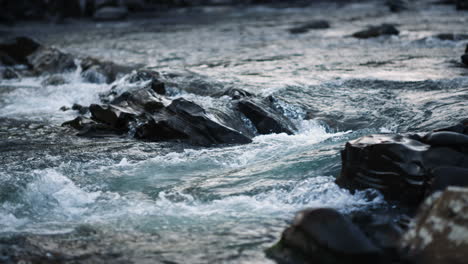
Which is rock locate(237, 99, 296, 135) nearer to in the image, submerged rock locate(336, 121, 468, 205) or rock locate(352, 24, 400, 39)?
submerged rock locate(336, 121, 468, 205)

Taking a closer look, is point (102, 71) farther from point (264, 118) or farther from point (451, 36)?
point (451, 36)

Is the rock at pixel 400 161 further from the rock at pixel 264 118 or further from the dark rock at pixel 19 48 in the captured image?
the dark rock at pixel 19 48

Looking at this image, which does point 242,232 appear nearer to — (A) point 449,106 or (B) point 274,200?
(B) point 274,200

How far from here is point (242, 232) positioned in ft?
17.2

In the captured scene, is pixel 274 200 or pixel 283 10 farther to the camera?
pixel 283 10

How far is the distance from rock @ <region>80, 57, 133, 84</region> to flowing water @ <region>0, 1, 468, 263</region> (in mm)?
341

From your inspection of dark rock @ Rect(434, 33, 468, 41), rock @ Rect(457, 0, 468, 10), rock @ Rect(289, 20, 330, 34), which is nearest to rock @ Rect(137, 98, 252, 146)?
dark rock @ Rect(434, 33, 468, 41)

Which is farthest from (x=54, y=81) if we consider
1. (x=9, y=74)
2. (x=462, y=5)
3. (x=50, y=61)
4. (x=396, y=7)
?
(x=396, y=7)

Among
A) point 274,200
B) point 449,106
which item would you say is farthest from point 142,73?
point 274,200

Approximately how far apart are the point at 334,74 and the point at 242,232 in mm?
8291

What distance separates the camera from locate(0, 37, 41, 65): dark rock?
18625 millimetres

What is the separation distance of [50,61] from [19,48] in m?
2.52

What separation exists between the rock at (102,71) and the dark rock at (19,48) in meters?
3.68

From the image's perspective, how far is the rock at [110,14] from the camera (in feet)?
112
